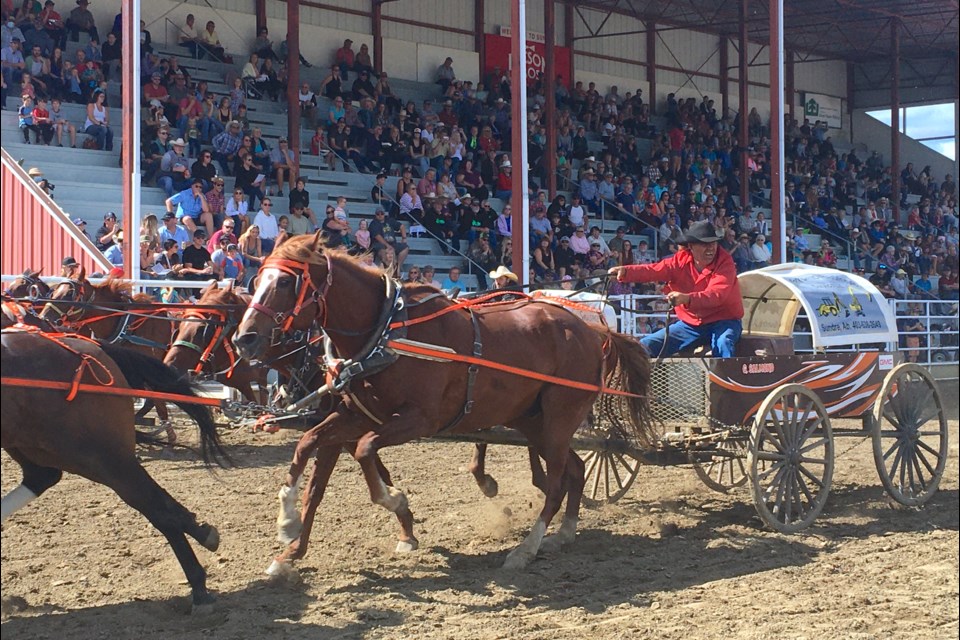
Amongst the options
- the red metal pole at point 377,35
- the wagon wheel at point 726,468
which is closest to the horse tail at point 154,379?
the wagon wheel at point 726,468

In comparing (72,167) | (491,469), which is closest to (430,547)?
(491,469)

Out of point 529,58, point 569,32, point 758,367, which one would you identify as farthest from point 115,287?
point 569,32

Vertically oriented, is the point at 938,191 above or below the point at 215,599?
above

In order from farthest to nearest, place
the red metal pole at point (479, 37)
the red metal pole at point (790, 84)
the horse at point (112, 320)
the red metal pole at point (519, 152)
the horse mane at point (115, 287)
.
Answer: the red metal pole at point (790, 84), the red metal pole at point (479, 37), the red metal pole at point (519, 152), the horse mane at point (115, 287), the horse at point (112, 320)

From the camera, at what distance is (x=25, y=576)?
20.3ft

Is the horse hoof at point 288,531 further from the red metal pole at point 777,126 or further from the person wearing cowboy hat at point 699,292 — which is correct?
the red metal pole at point 777,126

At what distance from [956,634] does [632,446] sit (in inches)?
106

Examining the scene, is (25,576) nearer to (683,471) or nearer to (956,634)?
(956,634)

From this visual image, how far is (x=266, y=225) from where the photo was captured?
44.9 feet

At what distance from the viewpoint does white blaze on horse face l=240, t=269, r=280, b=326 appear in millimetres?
5696

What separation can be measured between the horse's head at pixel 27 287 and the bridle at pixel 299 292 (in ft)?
12.3

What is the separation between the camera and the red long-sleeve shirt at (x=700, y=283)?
26.0ft

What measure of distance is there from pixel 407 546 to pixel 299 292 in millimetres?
1835

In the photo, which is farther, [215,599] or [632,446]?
[632,446]
